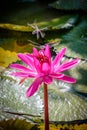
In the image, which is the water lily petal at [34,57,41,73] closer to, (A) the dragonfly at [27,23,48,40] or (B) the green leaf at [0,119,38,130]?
(B) the green leaf at [0,119,38,130]

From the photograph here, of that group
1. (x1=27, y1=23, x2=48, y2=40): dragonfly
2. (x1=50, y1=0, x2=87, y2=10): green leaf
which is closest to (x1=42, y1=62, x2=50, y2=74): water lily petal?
(x1=27, y1=23, x2=48, y2=40): dragonfly

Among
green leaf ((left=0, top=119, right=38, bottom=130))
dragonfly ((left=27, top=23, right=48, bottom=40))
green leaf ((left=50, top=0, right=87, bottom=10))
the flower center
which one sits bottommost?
green leaf ((left=0, top=119, right=38, bottom=130))

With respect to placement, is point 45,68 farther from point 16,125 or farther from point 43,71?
point 16,125

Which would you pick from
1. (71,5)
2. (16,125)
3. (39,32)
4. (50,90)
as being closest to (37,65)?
(16,125)

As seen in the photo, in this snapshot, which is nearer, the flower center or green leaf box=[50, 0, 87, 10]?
the flower center

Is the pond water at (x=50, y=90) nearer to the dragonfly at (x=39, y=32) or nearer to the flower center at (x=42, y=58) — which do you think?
the dragonfly at (x=39, y=32)

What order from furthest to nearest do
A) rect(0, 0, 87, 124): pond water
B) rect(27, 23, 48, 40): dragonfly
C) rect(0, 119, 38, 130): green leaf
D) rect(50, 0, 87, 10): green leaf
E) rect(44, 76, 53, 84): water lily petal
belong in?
rect(50, 0, 87, 10): green leaf, rect(27, 23, 48, 40): dragonfly, rect(0, 0, 87, 124): pond water, rect(0, 119, 38, 130): green leaf, rect(44, 76, 53, 84): water lily petal

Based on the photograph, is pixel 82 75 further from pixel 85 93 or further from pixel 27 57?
pixel 27 57

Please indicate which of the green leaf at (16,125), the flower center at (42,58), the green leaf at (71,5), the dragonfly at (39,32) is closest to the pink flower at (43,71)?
the flower center at (42,58)

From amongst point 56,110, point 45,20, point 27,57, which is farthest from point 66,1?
point 27,57

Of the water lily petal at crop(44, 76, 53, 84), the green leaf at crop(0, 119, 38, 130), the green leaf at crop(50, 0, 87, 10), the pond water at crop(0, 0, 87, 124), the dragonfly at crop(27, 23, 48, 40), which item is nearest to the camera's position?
the water lily petal at crop(44, 76, 53, 84)

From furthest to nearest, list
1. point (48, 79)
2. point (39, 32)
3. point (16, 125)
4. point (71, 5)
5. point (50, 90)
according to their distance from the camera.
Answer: point (71, 5) → point (39, 32) → point (50, 90) → point (16, 125) → point (48, 79)

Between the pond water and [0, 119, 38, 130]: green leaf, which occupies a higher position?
the pond water
